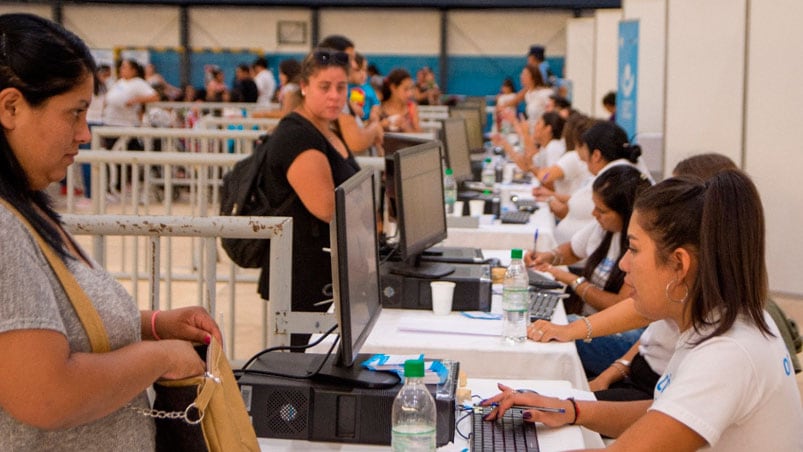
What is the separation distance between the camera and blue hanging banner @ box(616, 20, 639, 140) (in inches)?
397

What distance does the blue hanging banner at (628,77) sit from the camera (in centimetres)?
1008

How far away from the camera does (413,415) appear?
2.04 meters

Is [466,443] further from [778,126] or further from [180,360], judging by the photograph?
[778,126]

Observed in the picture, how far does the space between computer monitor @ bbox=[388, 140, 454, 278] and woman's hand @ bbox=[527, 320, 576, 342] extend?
0.45 meters

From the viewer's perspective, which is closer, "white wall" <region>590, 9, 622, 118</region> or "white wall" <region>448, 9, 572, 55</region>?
"white wall" <region>590, 9, 622, 118</region>

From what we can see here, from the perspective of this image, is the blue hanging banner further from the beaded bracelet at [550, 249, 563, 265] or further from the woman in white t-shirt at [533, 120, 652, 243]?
the beaded bracelet at [550, 249, 563, 265]

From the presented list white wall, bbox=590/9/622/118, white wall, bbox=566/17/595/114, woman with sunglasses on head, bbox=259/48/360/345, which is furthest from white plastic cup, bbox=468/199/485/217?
white wall, bbox=566/17/595/114

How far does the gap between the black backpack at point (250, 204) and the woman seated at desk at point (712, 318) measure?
176 centimetres

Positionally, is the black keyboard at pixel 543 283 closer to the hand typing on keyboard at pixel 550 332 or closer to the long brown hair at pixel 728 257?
the hand typing on keyboard at pixel 550 332

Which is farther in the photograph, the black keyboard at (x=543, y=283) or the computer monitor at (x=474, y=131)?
the computer monitor at (x=474, y=131)

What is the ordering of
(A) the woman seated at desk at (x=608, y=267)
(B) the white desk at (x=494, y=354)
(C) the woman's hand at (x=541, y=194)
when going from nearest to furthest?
(B) the white desk at (x=494, y=354) → (A) the woman seated at desk at (x=608, y=267) → (C) the woman's hand at (x=541, y=194)

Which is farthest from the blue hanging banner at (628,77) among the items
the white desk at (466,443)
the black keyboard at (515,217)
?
the white desk at (466,443)

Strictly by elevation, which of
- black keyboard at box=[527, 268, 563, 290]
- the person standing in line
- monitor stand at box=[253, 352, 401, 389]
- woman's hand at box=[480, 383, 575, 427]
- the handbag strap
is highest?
the person standing in line

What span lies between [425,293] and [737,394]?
5.33ft
